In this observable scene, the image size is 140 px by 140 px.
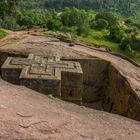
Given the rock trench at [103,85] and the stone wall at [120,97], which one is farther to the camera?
the rock trench at [103,85]

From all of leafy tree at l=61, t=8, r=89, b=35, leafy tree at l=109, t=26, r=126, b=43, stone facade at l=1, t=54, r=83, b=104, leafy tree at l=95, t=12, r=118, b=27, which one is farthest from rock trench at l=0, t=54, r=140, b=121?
leafy tree at l=95, t=12, r=118, b=27

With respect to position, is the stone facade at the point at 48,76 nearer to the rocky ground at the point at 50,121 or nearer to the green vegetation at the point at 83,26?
the rocky ground at the point at 50,121

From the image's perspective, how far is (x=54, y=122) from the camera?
662 centimetres

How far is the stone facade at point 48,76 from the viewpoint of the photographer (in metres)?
11.0

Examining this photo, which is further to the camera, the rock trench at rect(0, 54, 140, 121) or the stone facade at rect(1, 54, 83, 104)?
the rock trench at rect(0, 54, 140, 121)

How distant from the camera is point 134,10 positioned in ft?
161

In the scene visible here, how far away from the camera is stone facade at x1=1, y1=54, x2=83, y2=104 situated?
11.0 meters

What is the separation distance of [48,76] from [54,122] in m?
4.66

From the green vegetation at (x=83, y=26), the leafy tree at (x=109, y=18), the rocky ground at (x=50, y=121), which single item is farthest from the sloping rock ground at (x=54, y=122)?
the leafy tree at (x=109, y=18)

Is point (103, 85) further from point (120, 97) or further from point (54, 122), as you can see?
point (54, 122)

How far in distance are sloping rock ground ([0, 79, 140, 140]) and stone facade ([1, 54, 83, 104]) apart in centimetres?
264

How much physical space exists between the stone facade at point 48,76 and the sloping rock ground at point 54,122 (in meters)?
2.64

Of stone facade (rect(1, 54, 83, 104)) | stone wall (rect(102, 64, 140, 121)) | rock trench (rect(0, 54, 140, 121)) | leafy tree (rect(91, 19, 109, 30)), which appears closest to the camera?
stone facade (rect(1, 54, 83, 104))

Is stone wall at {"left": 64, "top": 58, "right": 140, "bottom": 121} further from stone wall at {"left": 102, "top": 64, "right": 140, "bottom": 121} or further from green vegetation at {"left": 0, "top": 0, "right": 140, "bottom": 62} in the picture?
green vegetation at {"left": 0, "top": 0, "right": 140, "bottom": 62}
